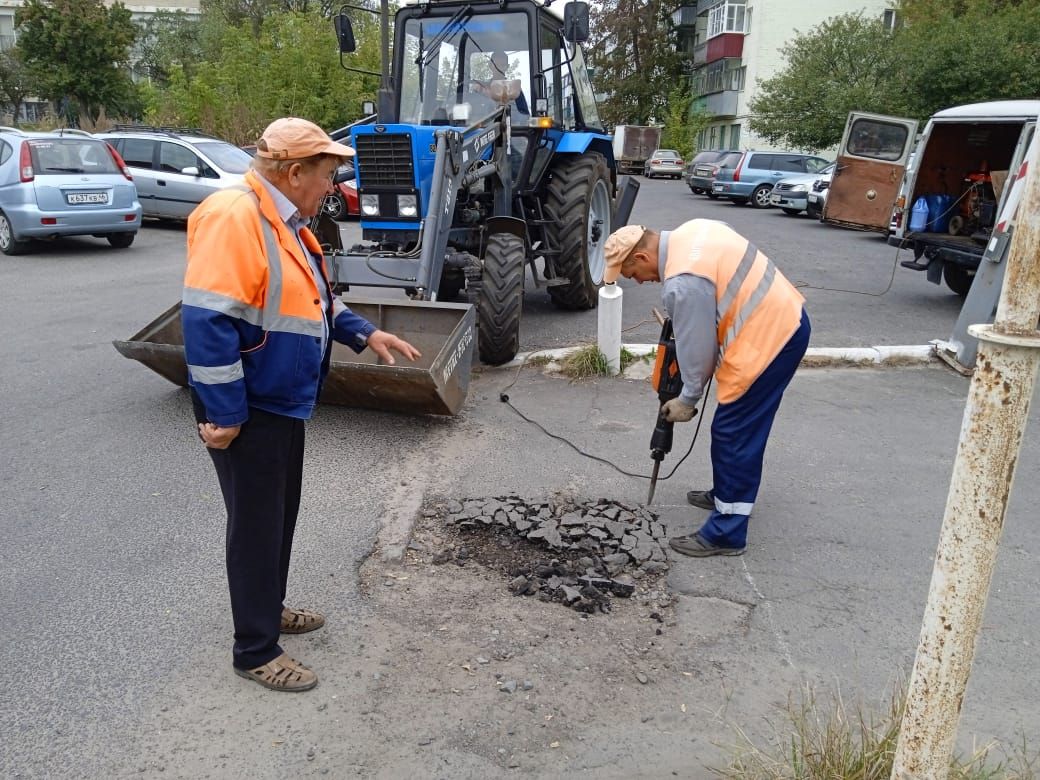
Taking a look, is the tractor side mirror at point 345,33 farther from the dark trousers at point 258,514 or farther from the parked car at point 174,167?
the parked car at point 174,167

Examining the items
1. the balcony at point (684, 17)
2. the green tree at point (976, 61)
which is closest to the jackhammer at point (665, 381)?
the green tree at point (976, 61)

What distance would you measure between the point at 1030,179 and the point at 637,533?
280cm

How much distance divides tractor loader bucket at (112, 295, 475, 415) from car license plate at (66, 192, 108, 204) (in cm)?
781

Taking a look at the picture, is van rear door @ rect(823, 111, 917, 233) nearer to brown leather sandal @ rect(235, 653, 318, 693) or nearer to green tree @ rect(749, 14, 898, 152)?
brown leather sandal @ rect(235, 653, 318, 693)

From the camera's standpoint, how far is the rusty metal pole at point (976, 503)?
1853 mm

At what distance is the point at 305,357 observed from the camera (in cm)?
285

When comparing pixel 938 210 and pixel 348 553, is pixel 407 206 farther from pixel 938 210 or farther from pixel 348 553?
pixel 938 210

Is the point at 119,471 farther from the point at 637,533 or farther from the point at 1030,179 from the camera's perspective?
the point at 1030,179

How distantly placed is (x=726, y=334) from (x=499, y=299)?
3146mm

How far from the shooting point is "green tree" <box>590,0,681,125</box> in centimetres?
5300

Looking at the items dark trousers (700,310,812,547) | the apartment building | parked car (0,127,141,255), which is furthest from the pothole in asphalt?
the apartment building

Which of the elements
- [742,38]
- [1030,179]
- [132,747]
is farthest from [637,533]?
[742,38]

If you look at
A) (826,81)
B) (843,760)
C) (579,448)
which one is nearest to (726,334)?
(579,448)

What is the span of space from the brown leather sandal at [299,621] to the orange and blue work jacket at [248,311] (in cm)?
99
